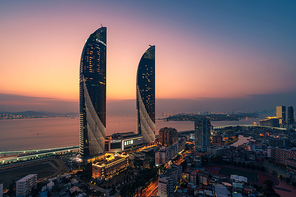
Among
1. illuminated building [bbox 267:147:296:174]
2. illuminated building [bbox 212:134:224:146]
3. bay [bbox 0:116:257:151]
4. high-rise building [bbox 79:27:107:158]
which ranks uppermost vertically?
high-rise building [bbox 79:27:107:158]

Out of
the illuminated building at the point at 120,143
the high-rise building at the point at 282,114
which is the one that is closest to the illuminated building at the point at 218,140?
the illuminated building at the point at 120,143

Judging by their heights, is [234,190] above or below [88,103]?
below

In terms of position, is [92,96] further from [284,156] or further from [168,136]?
[284,156]

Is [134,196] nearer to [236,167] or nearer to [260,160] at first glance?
[236,167]

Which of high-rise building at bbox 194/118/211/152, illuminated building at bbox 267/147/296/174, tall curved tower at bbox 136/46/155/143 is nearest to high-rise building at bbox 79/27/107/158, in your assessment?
tall curved tower at bbox 136/46/155/143

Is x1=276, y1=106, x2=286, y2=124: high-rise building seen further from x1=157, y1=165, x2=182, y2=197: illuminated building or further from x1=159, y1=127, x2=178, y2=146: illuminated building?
x1=157, y1=165, x2=182, y2=197: illuminated building

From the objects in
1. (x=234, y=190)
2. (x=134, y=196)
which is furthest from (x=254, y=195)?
(x=134, y=196)

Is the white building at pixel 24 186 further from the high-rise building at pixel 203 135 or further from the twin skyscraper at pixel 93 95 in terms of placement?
the high-rise building at pixel 203 135
